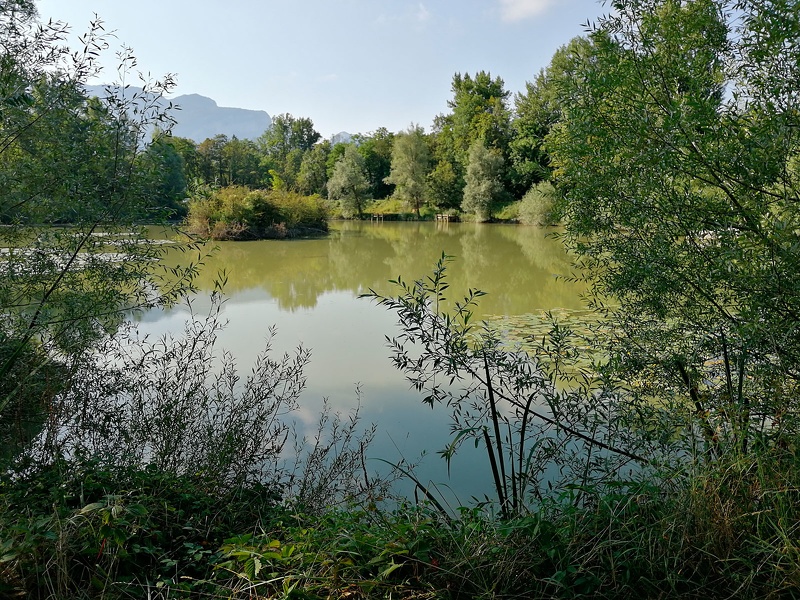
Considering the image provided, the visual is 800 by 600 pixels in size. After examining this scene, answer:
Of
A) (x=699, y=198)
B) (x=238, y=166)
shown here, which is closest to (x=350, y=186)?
(x=238, y=166)

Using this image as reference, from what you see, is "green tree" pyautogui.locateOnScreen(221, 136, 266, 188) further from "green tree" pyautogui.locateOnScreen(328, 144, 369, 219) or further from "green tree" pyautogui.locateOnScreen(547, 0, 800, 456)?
"green tree" pyautogui.locateOnScreen(547, 0, 800, 456)

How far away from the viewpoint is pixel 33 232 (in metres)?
3.16

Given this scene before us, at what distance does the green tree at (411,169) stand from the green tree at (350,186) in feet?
8.01

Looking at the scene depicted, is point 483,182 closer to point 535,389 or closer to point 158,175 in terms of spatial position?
point 158,175

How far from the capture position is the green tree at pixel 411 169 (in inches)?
1441

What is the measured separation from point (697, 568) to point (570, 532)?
402 millimetres

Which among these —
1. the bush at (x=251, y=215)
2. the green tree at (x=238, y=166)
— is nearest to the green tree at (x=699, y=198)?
the bush at (x=251, y=215)

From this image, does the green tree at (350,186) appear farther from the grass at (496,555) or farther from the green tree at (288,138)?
the grass at (496,555)

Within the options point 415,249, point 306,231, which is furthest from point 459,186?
point 415,249

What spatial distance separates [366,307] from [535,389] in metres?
7.43

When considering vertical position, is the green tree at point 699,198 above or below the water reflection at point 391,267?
above

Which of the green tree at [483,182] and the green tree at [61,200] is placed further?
the green tree at [483,182]

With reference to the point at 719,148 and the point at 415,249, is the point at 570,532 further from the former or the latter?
the point at 415,249

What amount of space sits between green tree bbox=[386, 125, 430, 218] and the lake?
50.9 feet
